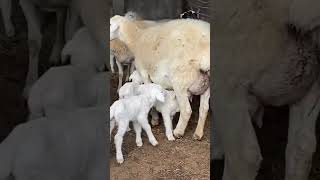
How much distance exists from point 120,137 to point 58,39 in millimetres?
210

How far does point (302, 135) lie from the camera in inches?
37.2

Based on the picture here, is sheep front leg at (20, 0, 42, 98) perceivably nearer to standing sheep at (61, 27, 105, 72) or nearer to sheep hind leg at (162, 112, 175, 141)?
standing sheep at (61, 27, 105, 72)

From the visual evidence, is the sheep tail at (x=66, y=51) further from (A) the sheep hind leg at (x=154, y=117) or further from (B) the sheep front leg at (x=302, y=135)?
(B) the sheep front leg at (x=302, y=135)

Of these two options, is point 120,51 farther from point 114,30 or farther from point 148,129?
point 148,129

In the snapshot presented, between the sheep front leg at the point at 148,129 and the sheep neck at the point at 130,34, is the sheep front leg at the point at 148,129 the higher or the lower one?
the lower one

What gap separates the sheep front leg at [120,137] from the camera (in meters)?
0.95

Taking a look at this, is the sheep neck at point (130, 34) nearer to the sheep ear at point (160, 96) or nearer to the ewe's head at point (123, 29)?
the ewe's head at point (123, 29)

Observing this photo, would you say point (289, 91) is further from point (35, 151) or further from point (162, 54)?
point (35, 151)

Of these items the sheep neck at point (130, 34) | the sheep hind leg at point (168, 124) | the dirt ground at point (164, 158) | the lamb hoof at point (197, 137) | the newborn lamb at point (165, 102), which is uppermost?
the sheep neck at point (130, 34)

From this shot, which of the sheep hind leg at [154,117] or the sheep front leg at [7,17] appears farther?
the sheep hind leg at [154,117]

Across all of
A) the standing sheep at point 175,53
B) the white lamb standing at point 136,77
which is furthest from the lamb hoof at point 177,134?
the white lamb standing at point 136,77

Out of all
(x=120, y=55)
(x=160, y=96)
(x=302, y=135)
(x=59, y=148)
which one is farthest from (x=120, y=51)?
(x=302, y=135)

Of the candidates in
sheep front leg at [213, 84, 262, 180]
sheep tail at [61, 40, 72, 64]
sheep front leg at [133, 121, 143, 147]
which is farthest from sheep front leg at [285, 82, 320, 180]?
sheep tail at [61, 40, 72, 64]

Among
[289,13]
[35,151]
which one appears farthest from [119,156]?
[289,13]
